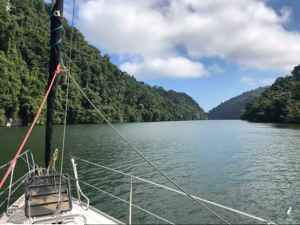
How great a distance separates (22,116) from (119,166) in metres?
64.0

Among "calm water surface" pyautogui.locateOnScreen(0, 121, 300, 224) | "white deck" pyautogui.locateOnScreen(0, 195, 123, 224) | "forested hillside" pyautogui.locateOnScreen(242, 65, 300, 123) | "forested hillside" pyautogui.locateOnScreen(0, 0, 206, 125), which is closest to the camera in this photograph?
"white deck" pyautogui.locateOnScreen(0, 195, 123, 224)

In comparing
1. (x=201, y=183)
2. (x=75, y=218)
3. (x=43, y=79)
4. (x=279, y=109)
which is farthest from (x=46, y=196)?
(x=279, y=109)

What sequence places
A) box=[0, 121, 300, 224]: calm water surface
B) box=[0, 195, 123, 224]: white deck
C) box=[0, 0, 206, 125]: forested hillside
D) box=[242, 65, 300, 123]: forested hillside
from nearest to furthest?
box=[0, 195, 123, 224]: white deck
box=[0, 121, 300, 224]: calm water surface
box=[0, 0, 206, 125]: forested hillside
box=[242, 65, 300, 123]: forested hillside

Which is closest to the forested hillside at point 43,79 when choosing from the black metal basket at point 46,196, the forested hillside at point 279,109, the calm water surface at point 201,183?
the calm water surface at point 201,183

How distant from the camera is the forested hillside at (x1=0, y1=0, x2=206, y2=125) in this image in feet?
234

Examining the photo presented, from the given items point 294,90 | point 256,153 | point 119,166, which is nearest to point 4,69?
point 119,166

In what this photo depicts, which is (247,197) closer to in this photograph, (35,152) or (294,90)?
(35,152)

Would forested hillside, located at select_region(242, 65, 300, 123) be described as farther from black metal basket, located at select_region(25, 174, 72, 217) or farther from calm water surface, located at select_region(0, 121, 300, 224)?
black metal basket, located at select_region(25, 174, 72, 217)

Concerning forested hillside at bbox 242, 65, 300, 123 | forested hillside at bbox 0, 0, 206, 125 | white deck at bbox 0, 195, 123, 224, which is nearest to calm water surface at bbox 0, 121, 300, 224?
white deck at bbox 0, 195, 123, 224

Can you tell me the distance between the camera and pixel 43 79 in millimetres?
89812

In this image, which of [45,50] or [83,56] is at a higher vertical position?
[83,56]

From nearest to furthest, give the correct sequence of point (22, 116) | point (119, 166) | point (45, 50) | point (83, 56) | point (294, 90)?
point (119, 166), point (22, 116), point (45, 50), point (294, 90), point (83, 56)

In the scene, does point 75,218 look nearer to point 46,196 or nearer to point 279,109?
point 46,196

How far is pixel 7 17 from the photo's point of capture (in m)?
74.4
